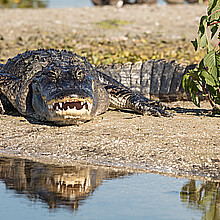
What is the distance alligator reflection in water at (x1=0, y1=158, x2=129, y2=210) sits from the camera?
314 centimetres

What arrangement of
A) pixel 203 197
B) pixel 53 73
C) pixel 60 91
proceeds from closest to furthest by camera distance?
1. pixel 203 197
2. pixel 60 91
3. pixel 53 73

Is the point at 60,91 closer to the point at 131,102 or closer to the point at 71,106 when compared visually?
the point at 71,106

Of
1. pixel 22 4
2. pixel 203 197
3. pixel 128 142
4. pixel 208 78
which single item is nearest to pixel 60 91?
pixel 128 142

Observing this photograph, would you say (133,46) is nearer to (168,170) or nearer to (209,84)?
(209,84)

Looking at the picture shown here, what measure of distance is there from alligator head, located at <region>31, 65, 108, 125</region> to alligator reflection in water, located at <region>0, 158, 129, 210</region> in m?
1.12

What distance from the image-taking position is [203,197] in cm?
318

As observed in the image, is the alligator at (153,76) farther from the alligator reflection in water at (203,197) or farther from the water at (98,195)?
the alligator reflection in water at (203,197)

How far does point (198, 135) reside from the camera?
4.79 meters

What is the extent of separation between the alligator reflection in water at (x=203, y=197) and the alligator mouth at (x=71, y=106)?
1.89 meters

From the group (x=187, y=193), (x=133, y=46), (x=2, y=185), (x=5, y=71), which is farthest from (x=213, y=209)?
(x=133, y=46)

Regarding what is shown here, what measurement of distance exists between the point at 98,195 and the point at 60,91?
7.03 feet

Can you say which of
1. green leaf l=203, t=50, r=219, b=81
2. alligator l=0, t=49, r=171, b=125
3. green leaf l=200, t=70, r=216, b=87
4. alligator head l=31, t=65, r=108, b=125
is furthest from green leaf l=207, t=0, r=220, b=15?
alligator head l=31, t=65, r=108, b=125

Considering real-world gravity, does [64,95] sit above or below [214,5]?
below

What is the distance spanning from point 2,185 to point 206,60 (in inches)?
108
